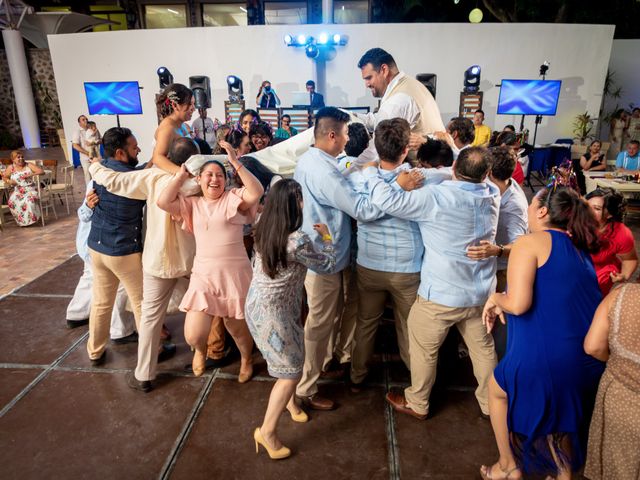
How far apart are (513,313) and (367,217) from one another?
0.81 m

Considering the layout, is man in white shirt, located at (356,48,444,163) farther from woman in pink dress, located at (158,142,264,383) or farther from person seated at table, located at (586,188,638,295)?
person seated at table, located at (586,188,638,295)

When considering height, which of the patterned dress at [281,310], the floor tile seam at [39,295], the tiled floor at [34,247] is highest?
the patterned dress at [281,310]

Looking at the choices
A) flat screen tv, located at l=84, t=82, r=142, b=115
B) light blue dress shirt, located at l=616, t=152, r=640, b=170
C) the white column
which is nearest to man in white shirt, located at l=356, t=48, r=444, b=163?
light blue dress shirt, located at l=616, t=152, r=640, b=170

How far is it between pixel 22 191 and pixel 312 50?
675cm

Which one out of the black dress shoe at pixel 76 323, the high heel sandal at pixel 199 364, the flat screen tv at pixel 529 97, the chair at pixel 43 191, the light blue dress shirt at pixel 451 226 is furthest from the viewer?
the flat screen tv at pixel 529 97

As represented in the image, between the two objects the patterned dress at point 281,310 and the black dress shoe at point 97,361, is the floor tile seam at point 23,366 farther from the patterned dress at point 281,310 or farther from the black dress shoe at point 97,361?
the patterned dress at point 281,310

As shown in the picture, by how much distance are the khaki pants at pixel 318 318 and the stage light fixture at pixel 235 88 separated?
29.7ft

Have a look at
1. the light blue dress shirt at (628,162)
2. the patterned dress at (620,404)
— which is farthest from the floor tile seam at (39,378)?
the light blue dress shirt at (628,162)

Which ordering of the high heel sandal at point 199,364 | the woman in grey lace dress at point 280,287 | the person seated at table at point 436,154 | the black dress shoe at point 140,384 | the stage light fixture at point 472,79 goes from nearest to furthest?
the woman in grey lace dress at point 280,287 → the person seated at table at point 436,154 → the black dress shoe at point 140,384 → the high heel sandal at point 199,364 → the stage light fixture at point 472,79

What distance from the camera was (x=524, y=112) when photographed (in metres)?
9.59

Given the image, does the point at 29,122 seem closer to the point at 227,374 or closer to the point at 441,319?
the point at 227,374

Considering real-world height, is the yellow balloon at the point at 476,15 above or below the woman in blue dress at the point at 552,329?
above

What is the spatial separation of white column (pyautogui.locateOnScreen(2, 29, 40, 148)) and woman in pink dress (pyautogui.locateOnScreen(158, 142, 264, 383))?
14298mm

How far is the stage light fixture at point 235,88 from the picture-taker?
33.5ft
